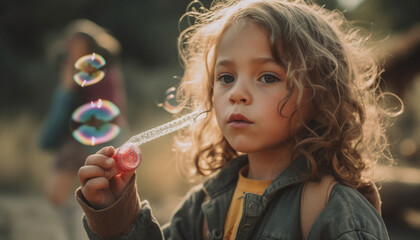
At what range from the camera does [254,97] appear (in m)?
1.59

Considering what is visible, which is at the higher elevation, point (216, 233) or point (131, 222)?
point (131, 222)

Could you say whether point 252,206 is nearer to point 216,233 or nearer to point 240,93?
point 216,233

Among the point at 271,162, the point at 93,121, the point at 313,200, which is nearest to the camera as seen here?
the point at 313,200

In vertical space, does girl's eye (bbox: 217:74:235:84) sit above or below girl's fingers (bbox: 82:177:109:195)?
above

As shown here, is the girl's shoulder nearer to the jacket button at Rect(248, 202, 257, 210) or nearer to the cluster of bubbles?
the jacket button at Rect(248, 202, 257, 210)

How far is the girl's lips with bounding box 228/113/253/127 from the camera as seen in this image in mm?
1600

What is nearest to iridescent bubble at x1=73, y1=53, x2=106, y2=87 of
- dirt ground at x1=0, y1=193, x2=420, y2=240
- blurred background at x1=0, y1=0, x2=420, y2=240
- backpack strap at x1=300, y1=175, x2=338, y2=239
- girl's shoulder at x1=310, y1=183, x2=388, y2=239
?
backpack strap at x1=300, y1=175, x2=338, y2=239

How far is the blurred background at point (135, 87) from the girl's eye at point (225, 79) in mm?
3114

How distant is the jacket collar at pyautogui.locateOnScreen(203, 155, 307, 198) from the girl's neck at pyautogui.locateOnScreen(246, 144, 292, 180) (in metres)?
Result: 0.06

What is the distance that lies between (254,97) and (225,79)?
182mm

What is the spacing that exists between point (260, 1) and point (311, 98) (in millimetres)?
417

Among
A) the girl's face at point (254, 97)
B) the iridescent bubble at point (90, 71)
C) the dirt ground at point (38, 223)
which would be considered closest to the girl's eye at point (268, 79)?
the girl's face at point (254, 97)

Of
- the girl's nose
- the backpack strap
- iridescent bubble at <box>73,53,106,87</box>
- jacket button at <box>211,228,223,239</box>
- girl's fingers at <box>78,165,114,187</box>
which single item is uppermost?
iridescent bubble at <box>73,53,106,87</box>

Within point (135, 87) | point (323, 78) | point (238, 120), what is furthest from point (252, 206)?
point (135, 87)
